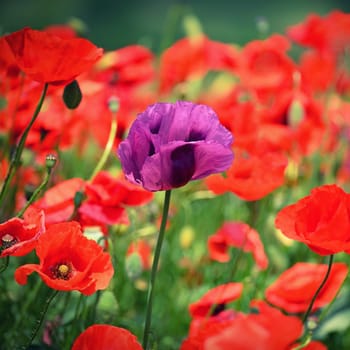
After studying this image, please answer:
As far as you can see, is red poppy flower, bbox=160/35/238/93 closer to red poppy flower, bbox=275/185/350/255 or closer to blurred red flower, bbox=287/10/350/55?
blurred red flower, bbox=287/10/350/55

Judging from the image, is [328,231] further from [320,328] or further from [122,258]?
[122,258]

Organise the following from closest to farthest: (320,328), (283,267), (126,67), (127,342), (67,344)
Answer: (127,342)
(67,344)
(320,328)
(283,267)
(126,67)

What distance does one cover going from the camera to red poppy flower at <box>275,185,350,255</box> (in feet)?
2.18

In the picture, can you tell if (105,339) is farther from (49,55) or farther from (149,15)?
(149,15)

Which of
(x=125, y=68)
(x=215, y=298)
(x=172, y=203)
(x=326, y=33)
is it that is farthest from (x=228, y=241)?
Result: (x=326, y=33)

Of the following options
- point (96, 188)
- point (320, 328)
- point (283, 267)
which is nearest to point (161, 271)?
point (283, 267)

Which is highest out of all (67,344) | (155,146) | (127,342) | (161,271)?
(155,146)

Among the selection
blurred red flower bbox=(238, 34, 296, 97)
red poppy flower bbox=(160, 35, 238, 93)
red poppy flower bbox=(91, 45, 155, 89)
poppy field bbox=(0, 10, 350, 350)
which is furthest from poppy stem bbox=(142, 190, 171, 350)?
red poppy flower bbox=(160, 35, 238, 93)

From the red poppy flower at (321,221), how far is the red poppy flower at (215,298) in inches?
5.4

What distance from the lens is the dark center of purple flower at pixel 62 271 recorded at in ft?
2.28

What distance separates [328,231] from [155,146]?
0.17m

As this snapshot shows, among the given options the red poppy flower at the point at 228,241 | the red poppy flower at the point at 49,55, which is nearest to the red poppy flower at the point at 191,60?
the red poppy flower at the point at 228,241

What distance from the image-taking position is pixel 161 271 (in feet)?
3.95

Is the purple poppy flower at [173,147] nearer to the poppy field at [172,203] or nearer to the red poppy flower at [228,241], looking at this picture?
the poppy field at [172,203]
